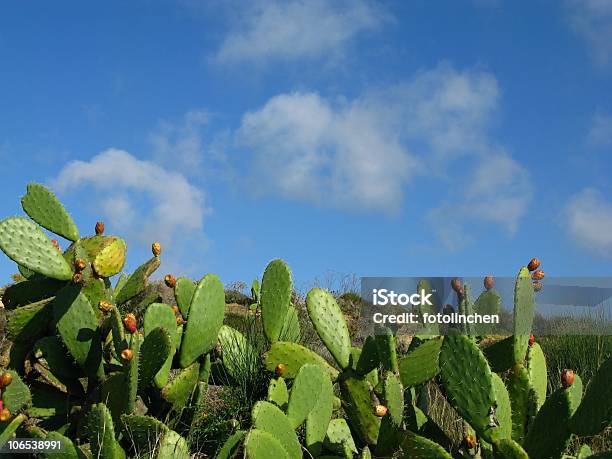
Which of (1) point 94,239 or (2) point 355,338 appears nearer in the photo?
(1) point 94,239

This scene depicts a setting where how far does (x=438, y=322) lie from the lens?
4477 mm

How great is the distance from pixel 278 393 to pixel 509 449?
60.3 inches

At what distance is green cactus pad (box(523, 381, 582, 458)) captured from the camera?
2604 mm

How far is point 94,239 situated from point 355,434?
1.88 m

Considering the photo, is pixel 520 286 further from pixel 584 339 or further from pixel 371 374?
pixel 584 339

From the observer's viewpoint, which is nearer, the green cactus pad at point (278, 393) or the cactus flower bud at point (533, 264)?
the cactus flower bud at point (533, 264)

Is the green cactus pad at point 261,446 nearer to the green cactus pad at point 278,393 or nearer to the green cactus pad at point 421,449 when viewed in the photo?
the green cactus pad at point 421,449

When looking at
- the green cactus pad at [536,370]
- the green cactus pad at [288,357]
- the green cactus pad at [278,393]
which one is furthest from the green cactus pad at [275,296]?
the green cactus pad at [536,370]

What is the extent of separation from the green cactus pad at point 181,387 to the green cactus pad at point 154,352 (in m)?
0.26

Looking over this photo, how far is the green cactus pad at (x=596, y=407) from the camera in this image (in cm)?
249

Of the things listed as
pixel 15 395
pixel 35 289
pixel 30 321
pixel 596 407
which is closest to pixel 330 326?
pixel 596 407

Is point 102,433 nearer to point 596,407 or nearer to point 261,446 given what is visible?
point 261,446

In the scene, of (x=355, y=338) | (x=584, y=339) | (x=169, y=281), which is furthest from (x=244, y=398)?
(x=355, y=338)

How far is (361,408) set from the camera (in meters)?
3.40
